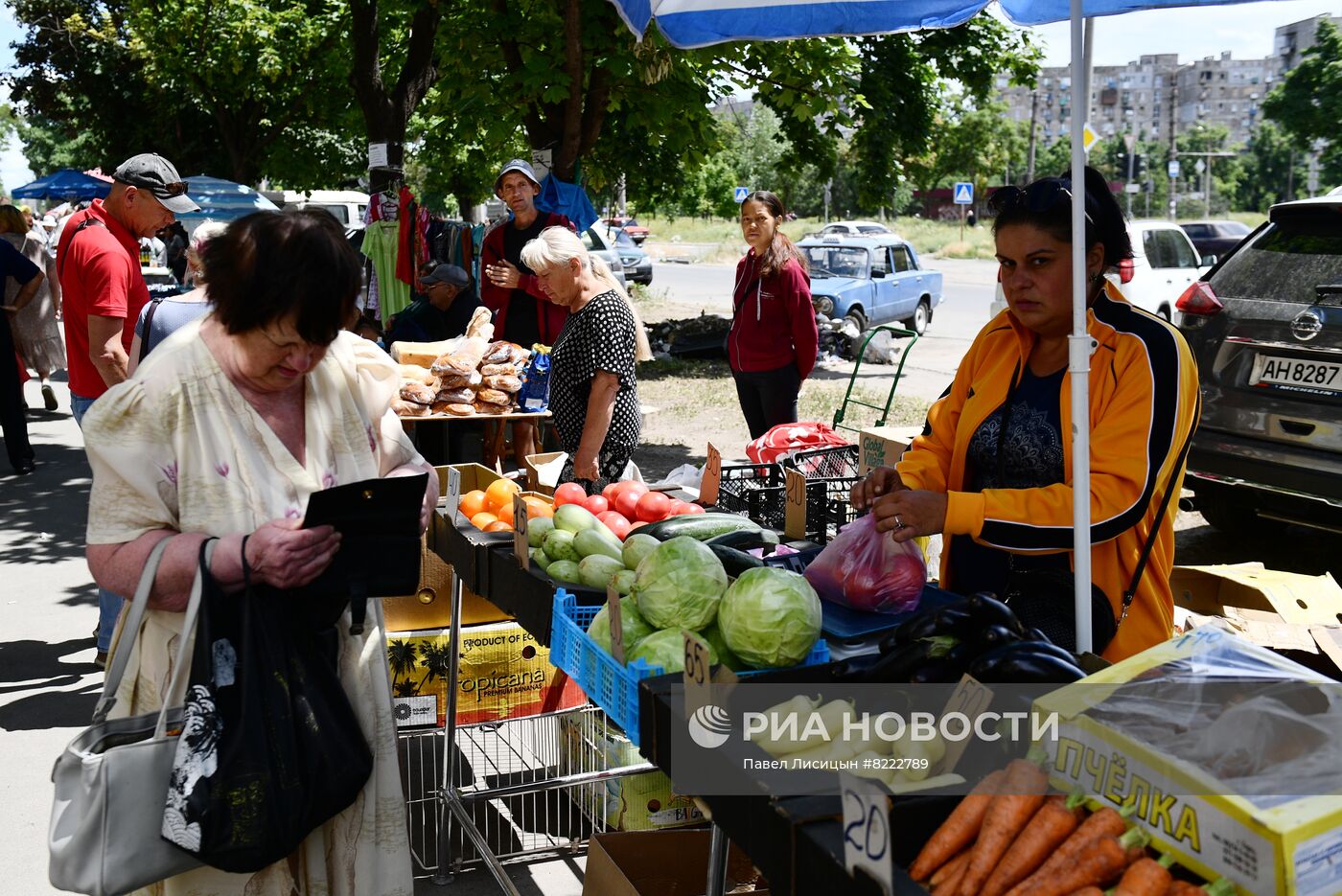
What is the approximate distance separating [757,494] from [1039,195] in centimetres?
194

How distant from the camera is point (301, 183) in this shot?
81.8 feet

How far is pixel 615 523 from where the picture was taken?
359 centimetres

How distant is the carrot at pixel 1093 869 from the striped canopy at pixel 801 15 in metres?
2.42

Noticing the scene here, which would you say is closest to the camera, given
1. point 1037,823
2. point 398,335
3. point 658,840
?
point 1037,823

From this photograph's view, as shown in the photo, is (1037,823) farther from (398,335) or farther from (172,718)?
(398,335)

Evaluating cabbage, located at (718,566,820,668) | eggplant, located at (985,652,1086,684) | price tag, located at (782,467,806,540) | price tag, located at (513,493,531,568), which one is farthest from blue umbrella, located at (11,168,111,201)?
eggplant, located at (985,652,1086,684)

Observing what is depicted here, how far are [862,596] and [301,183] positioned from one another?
24618 mm

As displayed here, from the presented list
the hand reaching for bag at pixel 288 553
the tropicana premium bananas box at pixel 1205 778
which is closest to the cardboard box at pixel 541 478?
the hand reaching for bag at pixel 288 553

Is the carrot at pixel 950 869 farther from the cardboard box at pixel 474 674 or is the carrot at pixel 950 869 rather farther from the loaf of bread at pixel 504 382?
the loaf of bread at pixel 504 382

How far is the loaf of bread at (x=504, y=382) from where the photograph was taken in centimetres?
695

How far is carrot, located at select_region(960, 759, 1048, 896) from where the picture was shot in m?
1.67

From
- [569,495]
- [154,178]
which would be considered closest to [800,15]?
[569,495]

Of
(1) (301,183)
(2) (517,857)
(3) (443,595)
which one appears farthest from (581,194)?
(1) (301,183)

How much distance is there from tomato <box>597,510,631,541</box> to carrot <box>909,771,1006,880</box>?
185 cm
